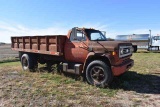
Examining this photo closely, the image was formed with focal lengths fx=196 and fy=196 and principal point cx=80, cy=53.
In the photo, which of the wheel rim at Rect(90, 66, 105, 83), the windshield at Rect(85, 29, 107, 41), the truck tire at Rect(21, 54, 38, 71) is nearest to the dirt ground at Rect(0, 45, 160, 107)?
the wheel rim at Rect(90, 66, 105, 83)

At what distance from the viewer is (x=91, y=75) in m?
7.17

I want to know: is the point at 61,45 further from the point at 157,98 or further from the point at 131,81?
the point at 157,98

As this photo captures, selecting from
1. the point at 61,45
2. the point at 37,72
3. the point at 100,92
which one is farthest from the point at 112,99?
the point at 37,72

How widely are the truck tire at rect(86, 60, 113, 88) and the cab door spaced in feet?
2.13

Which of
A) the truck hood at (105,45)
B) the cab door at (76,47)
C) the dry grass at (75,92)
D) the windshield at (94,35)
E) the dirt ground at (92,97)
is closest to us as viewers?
the dirt ground at (92,97)

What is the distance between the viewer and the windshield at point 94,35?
25.4 feet

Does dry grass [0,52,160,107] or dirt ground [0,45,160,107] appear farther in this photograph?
dry grass [0,52,160,107]

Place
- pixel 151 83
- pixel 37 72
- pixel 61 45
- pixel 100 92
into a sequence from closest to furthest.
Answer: pixel 100 92 → pixel 151 83 → pixel 61 45 → pixel 37 72

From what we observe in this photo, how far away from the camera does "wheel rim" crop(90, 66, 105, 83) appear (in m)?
6.98

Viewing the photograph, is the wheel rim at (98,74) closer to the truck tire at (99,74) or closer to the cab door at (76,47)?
the truck tire at (99,74)

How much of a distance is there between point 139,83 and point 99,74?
5.58 ft

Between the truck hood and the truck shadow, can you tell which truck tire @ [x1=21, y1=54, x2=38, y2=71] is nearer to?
the truck hood

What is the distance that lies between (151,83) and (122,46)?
1890 millimetres

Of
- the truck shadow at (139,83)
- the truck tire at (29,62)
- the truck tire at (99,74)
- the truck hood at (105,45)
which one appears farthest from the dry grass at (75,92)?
the truck tire at (29,62)
